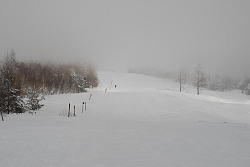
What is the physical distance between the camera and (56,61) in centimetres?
4672

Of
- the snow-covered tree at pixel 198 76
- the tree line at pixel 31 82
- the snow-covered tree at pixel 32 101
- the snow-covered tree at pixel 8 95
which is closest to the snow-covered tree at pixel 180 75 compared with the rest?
the snow-covered tree at pixel 198 76

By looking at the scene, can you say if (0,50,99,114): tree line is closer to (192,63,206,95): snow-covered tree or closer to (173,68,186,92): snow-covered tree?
(173,68,186,92): snow-covered tree

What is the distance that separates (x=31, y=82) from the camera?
2564 cm

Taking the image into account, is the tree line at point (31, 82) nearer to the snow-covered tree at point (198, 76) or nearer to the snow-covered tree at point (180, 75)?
the snow-covered tree at point (180, 75)

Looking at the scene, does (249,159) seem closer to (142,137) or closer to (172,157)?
(172,157)

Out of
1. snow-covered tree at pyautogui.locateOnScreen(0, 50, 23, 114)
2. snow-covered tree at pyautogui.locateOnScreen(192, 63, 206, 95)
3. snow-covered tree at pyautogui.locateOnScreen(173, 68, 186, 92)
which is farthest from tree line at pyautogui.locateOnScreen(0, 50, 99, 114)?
snow-covered tree at pyautogui.locateOnScreen(192, 63, 206, 95)

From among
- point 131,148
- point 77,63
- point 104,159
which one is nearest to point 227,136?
point 131,148

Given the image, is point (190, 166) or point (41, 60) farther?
point (41, 60)

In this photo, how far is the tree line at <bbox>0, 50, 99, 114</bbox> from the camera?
9.14 meters

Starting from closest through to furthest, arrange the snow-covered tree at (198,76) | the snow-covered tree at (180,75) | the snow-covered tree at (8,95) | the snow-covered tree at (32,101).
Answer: the snow-covered tree at (8,95) < the snow-covered tree at (32,101) < the snow-covered tree at (198,76) < the snow-covered tree at (180,75)

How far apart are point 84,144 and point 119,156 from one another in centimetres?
154

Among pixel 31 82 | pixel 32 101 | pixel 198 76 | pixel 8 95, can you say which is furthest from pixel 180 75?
pixel 8 95

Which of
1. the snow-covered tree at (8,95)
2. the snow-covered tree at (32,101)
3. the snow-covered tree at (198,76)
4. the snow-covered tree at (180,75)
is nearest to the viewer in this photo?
the snow-covered tree at (8,95)

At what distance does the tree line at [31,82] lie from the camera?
9.14 m
